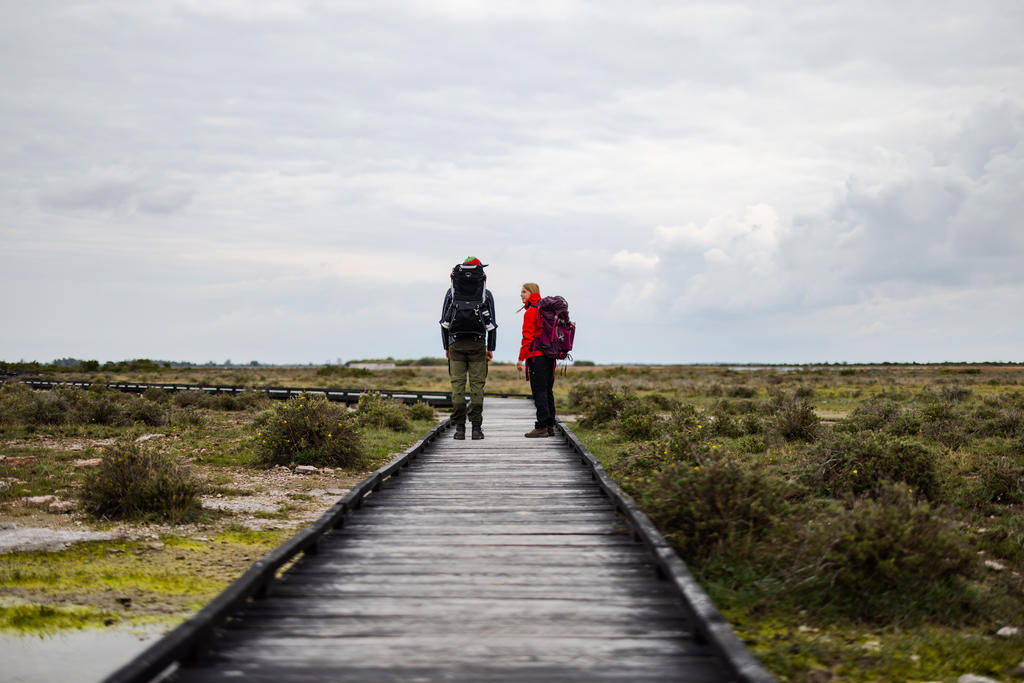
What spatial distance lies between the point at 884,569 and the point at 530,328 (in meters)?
5.71

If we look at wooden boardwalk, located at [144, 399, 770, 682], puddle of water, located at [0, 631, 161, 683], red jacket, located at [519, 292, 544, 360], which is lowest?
puddle of water, located at [0, 631, 161, 683]

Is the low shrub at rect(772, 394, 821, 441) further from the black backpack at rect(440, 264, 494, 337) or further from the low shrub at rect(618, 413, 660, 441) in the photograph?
the black backpack at rect(440, 264, 494, 337)

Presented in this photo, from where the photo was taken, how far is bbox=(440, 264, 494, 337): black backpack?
9.52 m

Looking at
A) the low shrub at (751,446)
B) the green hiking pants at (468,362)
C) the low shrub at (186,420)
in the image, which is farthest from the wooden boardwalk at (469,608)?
the low shrub at (186,420)

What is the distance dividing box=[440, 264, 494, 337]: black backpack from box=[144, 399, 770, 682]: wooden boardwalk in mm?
3174

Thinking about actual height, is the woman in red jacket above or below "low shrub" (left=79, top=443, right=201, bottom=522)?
above

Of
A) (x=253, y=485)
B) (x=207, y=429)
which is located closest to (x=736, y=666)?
(x=253, y=485)

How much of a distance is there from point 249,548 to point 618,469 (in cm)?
457

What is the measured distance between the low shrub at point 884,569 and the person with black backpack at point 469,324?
525cm

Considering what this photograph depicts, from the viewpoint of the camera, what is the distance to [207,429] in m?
18.7

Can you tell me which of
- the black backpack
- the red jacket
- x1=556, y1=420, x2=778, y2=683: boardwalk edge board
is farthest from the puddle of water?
the red jacket

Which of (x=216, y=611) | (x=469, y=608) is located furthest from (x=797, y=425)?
(x=216, y=611)

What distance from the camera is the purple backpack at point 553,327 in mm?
9969

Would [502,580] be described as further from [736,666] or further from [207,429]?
[207,429]
